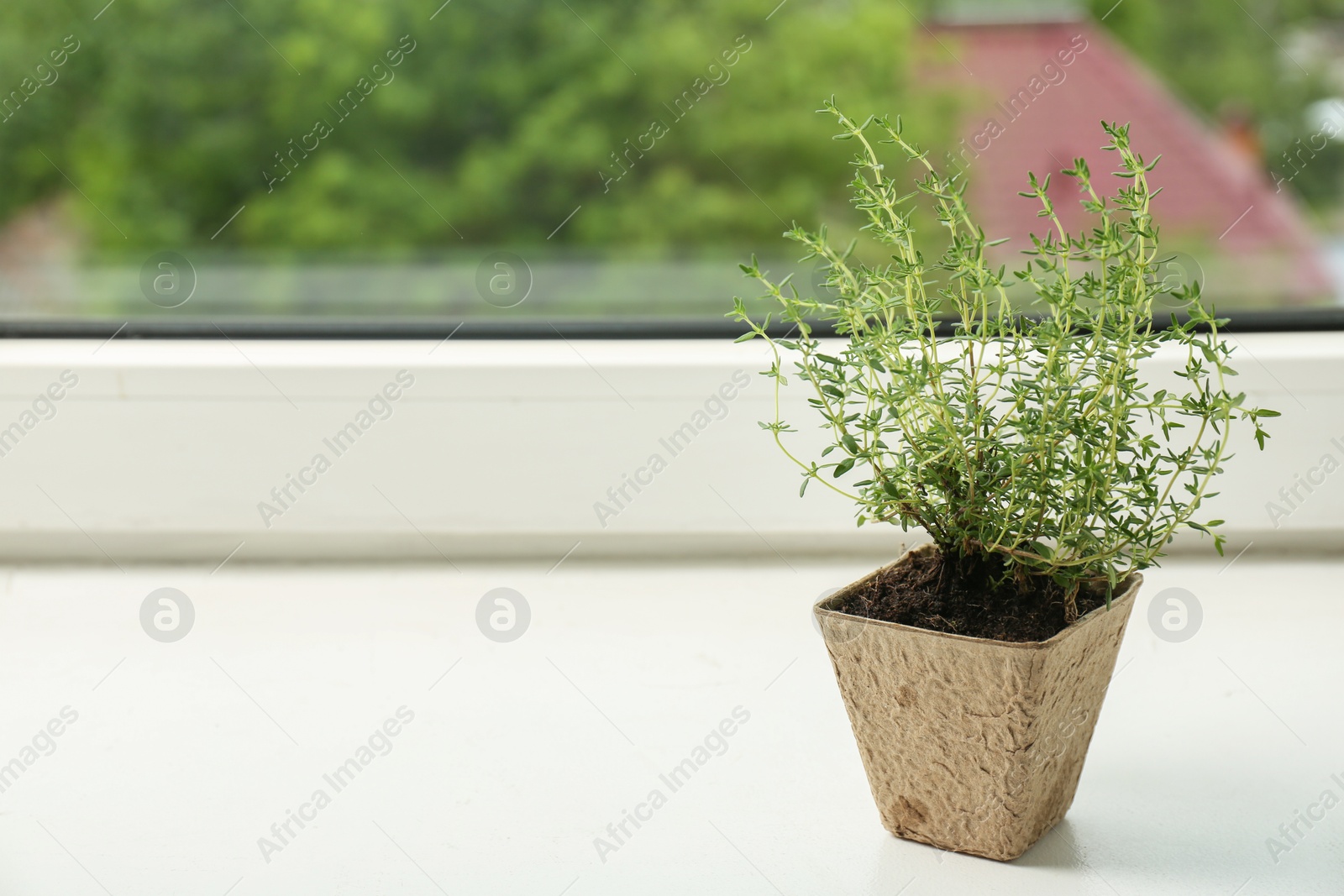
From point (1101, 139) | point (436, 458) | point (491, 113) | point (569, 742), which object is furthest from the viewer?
point (491, 113)

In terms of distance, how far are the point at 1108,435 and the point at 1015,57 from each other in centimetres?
862

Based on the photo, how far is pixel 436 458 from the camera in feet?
5.72

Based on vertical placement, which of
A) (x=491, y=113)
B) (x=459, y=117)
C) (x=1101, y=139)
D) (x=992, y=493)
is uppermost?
(x=459, y=117)

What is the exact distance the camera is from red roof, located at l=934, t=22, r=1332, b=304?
829 cm

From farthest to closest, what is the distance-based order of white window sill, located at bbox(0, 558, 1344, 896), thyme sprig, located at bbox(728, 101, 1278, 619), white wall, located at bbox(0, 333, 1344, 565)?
white wall, located at bbox(0, 333, 1344, 565) → white window sill, located at bbox(0, 558, 1344, 896) → thyme sprig, located at bbox(728, 101, 1278, 619)

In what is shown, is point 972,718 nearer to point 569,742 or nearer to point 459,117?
point 569,742

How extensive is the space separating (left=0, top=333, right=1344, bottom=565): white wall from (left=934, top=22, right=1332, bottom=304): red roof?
21.6 feet

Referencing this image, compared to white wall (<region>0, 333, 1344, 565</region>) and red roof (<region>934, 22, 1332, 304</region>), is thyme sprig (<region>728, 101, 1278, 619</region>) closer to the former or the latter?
white wall (<region>0, 333, 1344, 565</region>)

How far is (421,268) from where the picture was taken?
423 inches

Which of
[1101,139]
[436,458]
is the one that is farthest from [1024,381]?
[1101,139]

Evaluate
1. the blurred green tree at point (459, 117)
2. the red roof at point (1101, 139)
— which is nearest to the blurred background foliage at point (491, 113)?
the blurred green tree at point (459, 117)

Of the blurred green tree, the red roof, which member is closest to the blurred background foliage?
the blurred green tree

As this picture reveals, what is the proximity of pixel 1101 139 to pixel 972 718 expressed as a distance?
7971 millimetres

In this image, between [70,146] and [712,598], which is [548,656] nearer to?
[712,598]
